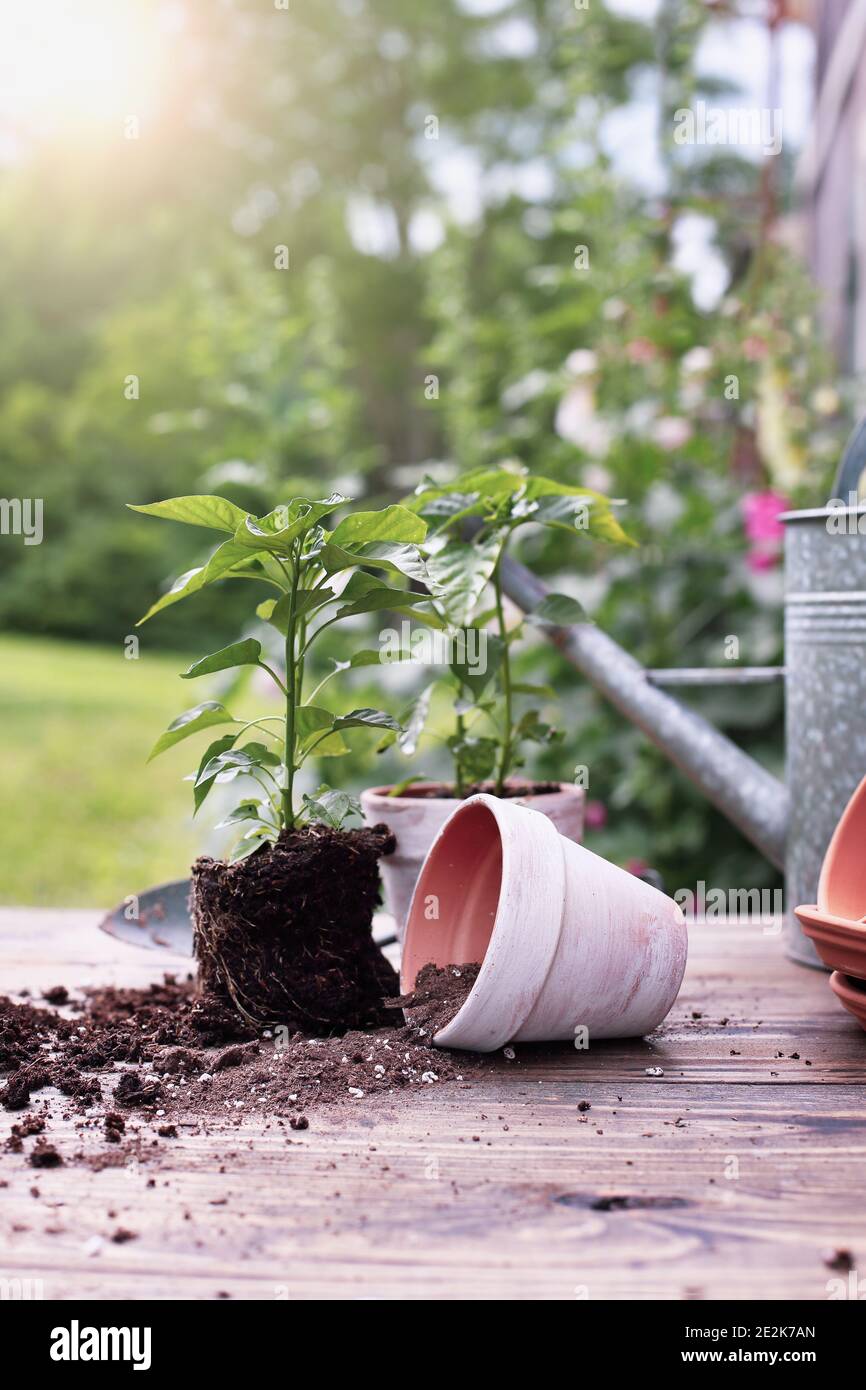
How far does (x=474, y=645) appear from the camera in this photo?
56.9 inches

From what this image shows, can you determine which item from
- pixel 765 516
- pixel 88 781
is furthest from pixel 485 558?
pixel 88 781

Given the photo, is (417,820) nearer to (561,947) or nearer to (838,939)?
(561,947)

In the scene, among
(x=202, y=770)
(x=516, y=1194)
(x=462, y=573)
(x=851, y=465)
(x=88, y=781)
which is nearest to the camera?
(x=516, y=1194)

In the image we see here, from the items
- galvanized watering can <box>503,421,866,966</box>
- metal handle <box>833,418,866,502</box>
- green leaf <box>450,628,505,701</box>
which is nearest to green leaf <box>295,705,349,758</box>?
green leaf <box>450,628,505,701</box>

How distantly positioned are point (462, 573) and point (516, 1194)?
2.15ft

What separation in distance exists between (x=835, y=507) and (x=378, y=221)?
34.6 feet

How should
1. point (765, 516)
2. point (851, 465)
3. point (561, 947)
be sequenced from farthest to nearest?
point (765, 516)
point (851, 465)
point (561, 947)

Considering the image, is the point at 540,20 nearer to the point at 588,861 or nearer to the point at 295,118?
the point at 295,118

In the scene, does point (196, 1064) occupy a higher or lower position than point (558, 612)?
lower

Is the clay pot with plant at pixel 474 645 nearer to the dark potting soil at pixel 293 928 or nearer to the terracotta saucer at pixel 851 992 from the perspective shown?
the dark potting soil at pixel 293 928

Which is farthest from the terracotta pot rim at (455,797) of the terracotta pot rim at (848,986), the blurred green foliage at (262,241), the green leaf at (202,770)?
the blurred green foliage at (262,241)

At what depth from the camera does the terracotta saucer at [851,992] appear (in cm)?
107

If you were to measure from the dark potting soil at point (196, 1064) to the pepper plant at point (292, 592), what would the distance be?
0.61 ft

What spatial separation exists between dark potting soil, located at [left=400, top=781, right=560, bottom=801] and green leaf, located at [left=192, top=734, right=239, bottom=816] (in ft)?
0.97
